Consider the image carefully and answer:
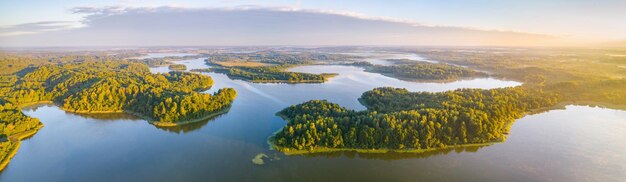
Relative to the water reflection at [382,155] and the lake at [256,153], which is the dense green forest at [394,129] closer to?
the water reflection at [382,155]

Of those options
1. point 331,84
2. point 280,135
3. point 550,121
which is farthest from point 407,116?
point 331,84

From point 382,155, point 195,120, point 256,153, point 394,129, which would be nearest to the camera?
point 382,155

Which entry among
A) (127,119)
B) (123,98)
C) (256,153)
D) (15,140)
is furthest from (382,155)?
(123,98)

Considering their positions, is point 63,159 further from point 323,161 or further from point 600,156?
point 600,156

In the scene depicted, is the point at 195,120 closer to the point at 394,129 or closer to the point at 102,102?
the point at 102,102

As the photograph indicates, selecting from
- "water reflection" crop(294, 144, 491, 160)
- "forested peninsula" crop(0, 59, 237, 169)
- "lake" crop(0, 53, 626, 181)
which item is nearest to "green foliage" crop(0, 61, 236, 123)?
"forested peninsula" crop(0, 59, 237, 169)

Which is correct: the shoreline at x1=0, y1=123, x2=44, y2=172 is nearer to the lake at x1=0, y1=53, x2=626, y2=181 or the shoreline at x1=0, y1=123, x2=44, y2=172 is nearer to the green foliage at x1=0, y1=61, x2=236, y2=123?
the lake at x1=0, y1=53, x2=626, y2=181

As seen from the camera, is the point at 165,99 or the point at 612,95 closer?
the point at 165,99

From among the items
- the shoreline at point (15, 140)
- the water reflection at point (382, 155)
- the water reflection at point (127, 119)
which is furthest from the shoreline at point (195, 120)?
→ the water reflection at point (382, 155)
